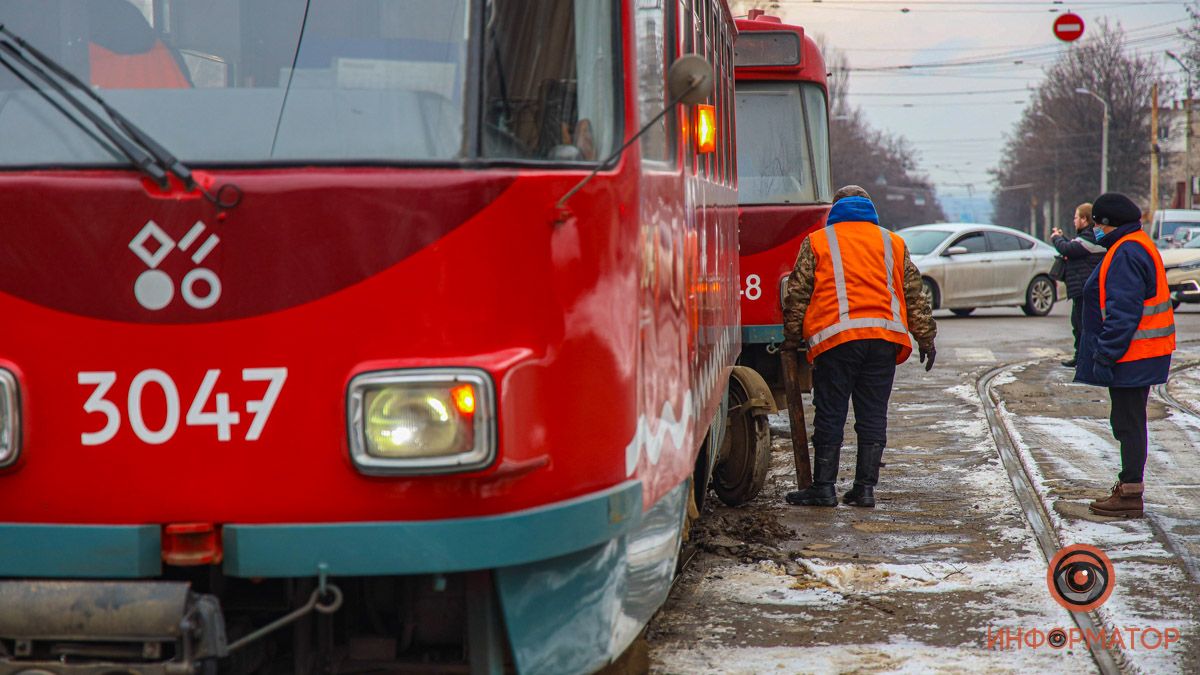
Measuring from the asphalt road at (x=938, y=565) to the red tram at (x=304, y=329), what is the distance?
1.78 meters

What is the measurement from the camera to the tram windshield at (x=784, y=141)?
10633 millimetres

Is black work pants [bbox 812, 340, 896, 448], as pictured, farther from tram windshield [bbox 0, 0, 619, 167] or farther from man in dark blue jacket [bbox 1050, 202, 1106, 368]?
man in dark blue jacket [bbox 1050, 202, 1106, 368]

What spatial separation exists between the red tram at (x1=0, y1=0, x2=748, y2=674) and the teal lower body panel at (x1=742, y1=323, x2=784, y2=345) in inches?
245

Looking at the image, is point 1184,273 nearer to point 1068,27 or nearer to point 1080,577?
point 1068,27

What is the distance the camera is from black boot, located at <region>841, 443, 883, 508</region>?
789 centimetres

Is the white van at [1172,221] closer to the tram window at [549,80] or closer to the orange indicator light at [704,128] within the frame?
the orange indicator light at [704,128]

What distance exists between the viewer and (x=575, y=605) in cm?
362

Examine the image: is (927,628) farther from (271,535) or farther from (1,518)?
(1,518)

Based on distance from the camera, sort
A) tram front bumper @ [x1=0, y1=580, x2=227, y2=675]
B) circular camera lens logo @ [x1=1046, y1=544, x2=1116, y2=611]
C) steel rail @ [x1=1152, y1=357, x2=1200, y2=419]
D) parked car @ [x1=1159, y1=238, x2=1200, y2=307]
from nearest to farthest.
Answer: tram front bumper @ [x1=0, y1=580, x2=227, y2=675]
circular camera lens logo @ [x1=1046, y1=544, x2=1116, y2=611]
steel rail @ [x1=1152, y1=357, x2=1200, y2=419]
parked car @ [x1=1159, y1=238, x2=1200, y2=307]

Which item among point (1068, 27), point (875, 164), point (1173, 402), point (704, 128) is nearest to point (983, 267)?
point (1173, 402)

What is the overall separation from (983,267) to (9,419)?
69.3 ft

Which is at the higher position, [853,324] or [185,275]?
[185,275]

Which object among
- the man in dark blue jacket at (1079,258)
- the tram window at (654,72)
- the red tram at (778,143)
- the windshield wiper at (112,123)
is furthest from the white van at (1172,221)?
the windshield wiper at (112,123)

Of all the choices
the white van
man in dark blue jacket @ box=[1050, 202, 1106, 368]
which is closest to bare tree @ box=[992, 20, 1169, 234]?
the white van
